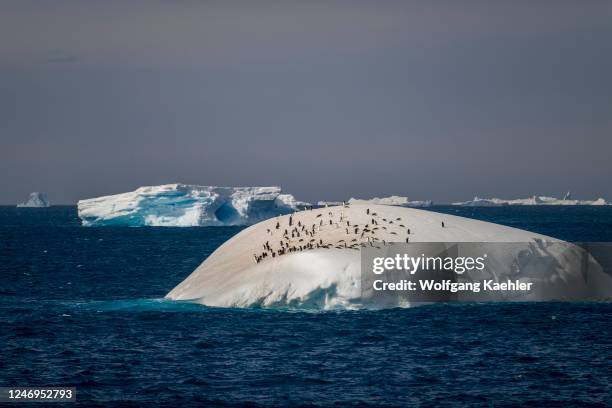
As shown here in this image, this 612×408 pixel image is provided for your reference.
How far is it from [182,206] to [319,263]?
97.1 metres

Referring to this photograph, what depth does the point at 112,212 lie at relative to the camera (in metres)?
136

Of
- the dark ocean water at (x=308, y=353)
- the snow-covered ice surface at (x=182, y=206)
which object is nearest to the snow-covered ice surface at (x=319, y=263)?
the dark ocean water at (x=308, y=353)

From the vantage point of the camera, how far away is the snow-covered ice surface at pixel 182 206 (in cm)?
13138


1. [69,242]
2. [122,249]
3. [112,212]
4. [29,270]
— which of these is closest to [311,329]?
[29,270]

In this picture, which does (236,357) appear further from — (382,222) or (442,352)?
(382,222)

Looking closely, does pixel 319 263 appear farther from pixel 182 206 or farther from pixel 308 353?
pixel 182 206

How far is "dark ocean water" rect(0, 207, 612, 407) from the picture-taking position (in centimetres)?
2833

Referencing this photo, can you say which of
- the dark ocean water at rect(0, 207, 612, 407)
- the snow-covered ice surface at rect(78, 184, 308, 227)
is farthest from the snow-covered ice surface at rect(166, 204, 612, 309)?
the snow-covered ice surface at rect(78, 184, 308, 227)

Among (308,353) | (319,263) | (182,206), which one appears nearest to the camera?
(308,353)

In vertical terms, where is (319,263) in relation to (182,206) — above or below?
below

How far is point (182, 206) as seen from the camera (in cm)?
13612

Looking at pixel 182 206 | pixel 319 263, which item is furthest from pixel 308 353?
pixel 182 206

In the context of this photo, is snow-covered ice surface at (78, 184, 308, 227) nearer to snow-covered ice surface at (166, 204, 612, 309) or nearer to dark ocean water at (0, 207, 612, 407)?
dark ocean water at (0, 207, 612, 407)

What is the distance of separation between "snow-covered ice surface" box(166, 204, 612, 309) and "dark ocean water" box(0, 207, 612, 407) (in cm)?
96
